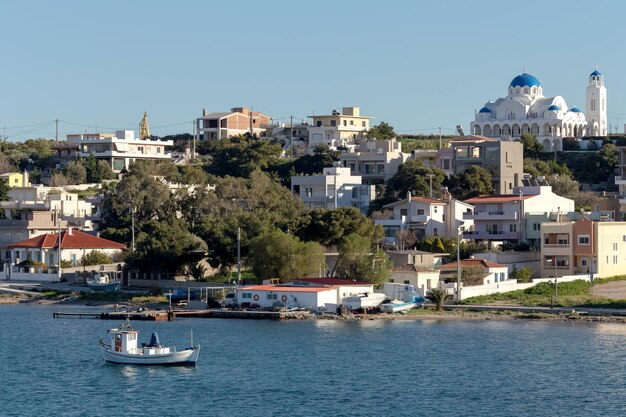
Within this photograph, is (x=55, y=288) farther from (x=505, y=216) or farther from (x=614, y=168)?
(x=614, y=168)

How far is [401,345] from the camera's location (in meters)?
52.6

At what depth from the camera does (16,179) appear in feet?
341

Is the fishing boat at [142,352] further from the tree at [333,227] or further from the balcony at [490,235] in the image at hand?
the balcony at [490,235]

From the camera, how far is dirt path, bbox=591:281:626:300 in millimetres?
65625

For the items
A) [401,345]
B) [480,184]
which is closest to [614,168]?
[480,184]

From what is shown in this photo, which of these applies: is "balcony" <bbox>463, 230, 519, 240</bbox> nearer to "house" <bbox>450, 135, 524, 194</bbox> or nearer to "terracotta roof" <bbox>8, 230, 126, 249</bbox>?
"house" <bbox>450, 135, 524, 194</bbox>

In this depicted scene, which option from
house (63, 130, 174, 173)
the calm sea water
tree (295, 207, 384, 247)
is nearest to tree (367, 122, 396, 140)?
house (63, 130, 174, 173)

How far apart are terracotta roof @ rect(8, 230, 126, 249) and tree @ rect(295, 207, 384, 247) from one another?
1359 cm

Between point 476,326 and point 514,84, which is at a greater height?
point 514,84

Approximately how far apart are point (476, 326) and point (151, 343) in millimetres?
15638

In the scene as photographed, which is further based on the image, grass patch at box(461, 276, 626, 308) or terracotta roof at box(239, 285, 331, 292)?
grass patch at box(461, 276, 626, 308)

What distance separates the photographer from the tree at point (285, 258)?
66875 mm

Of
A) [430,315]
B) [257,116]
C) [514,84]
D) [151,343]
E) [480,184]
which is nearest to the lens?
[151,343]

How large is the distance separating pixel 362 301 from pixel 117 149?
52.0 metres
